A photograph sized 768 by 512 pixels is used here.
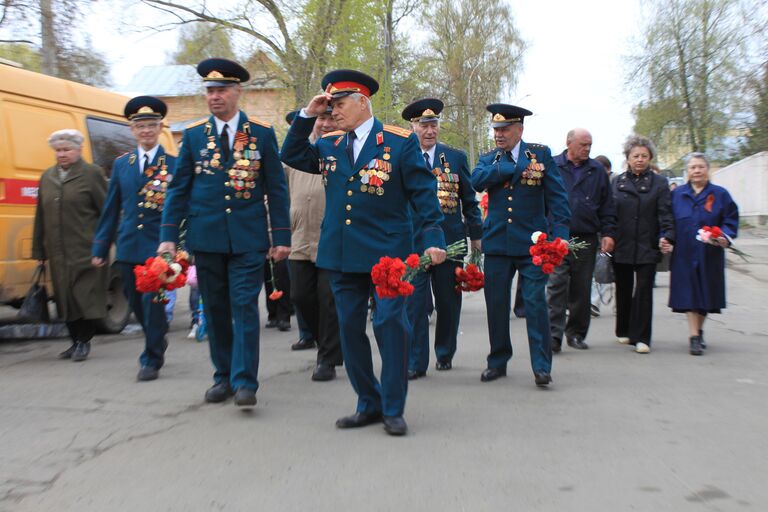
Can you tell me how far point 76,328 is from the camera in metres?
7.27

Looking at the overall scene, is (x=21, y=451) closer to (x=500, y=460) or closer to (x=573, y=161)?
(x=500, y=460)

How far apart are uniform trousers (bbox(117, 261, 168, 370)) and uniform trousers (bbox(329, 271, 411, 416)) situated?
81.2 inches

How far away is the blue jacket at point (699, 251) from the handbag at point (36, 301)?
6.07 metres

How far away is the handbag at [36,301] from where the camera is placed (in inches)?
293

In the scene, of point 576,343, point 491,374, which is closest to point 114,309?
point 491,374

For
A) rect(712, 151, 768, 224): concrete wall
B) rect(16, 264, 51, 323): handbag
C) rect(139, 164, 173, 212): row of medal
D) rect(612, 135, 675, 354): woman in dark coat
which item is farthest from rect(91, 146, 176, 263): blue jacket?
rect(712, 151, 768, 224): concrete wall

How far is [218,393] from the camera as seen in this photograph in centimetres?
543

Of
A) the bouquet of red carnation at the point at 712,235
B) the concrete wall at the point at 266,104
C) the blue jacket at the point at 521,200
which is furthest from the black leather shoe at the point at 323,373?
the concrete wall at the point at 266,104

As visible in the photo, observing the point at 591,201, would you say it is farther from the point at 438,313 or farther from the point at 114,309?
the point at 114,309

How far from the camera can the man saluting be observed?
458cm

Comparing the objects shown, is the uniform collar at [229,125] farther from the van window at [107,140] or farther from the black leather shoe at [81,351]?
the van window at [107,140]

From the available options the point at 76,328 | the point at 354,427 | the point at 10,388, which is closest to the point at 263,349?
the point at 76,328

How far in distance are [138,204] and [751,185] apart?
29.8 metres

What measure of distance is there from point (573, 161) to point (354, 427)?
4059 millimetres
